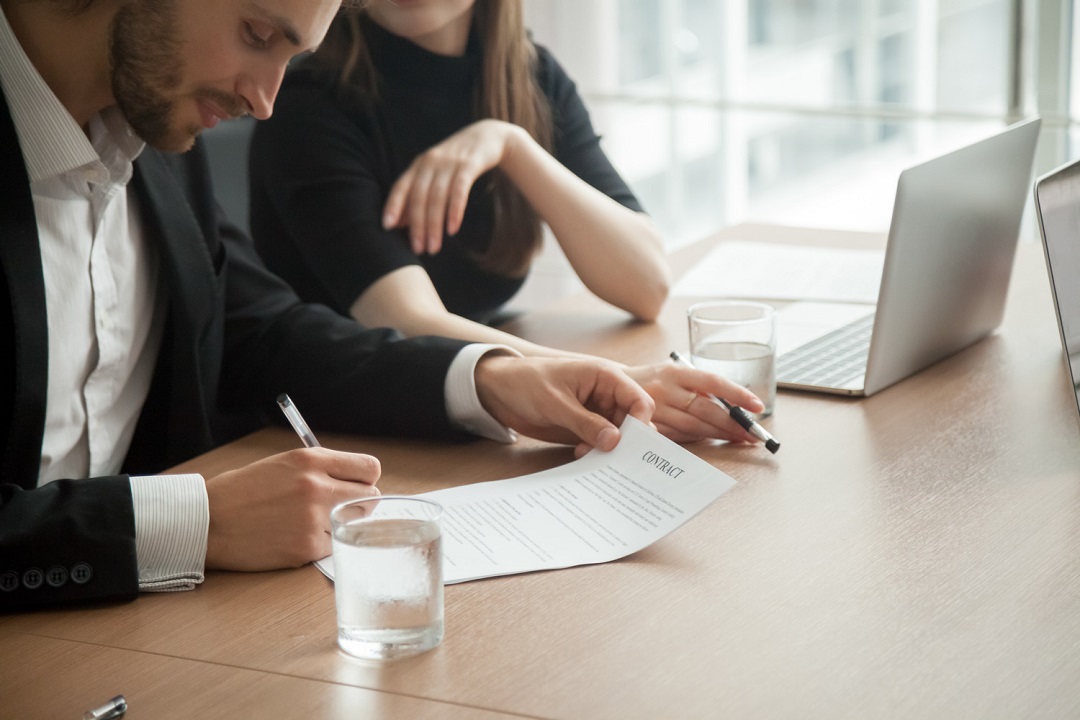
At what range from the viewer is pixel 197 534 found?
1.00 m

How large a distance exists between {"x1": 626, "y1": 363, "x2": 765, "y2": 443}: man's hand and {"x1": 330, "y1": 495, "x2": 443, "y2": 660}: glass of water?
1.45 ft

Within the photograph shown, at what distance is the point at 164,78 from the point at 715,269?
0.96m

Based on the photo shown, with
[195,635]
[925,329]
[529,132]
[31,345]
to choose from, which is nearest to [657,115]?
[529,132]

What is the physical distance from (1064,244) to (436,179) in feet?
2.80

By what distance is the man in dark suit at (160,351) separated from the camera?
3.27ft

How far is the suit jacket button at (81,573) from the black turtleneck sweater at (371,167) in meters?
0.76

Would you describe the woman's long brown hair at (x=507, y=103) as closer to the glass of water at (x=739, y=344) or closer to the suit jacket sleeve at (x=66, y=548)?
the glass of water at (x=739, y=344)

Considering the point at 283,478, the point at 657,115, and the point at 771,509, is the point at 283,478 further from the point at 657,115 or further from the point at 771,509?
the point at 657,115

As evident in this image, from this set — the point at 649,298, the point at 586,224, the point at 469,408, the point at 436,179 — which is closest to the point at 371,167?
the point at 436,179

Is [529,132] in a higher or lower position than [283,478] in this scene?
higher

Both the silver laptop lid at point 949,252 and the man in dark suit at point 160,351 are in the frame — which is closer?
the man in dark suit at point 160,351

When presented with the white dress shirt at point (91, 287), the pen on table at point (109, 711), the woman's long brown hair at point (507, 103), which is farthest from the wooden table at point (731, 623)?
the woman's long brown hair at point (507, 103)

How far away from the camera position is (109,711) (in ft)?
2.59

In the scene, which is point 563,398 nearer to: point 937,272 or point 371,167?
point 937,272
